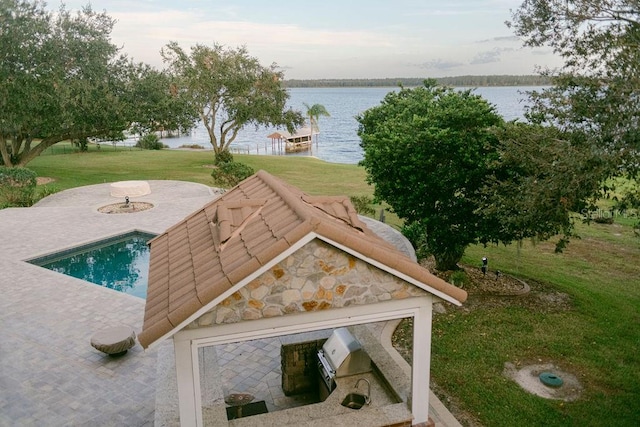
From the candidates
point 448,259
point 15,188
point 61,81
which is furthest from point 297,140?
point 448,259

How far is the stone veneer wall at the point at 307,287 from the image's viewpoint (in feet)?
21.5

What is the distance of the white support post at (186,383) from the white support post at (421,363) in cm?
318

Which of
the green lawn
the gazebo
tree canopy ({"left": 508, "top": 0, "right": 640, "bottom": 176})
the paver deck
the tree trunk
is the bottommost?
the green lawn

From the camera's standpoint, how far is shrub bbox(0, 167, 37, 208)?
26891mm

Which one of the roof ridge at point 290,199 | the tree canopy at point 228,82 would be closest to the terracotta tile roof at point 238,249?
the roof ridge at point 290,199

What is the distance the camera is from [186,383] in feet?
22.2

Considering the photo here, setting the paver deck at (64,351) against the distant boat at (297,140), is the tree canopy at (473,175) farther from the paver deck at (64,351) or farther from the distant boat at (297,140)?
the distant boat at (297,140)

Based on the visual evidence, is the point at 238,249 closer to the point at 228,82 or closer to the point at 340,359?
the point at 340,359

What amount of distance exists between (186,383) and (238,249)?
1.93 meters

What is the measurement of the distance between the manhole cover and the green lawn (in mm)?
506

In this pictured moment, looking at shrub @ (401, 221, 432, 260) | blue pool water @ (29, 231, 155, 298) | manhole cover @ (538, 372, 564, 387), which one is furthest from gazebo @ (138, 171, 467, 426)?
shrub @ (401, 221, 432, 260)

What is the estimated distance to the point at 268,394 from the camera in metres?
9.83

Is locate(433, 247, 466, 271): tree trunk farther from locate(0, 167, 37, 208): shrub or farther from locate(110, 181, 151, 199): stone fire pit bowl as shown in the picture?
locate(0, 167, 37, 208): shrub

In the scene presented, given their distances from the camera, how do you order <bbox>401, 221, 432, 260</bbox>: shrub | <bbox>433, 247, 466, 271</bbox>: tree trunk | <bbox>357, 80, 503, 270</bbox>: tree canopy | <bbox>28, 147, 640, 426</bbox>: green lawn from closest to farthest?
<bbox>28, 147, 640, 426</bbox>: green lawn
<bbox>357, 80, 503, 270</bbox>: tree canopy
<bbox>433, 247, 466, 271</bbox>: tree trunk
<bbox>401, 221, 432, 260</bbox>: shrub
